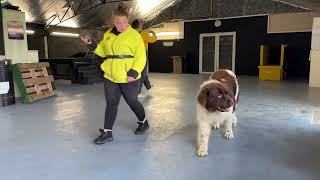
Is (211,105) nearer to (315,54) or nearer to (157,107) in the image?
(157,107)

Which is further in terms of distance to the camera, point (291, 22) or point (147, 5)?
point (147, 5)

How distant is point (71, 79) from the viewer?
8.89m

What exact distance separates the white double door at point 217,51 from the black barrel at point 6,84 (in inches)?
366

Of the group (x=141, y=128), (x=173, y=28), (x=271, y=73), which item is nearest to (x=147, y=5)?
(x=173, y=28)

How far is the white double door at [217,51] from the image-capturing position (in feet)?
41.0

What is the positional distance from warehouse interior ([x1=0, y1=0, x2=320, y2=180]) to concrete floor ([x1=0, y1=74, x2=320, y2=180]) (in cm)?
1

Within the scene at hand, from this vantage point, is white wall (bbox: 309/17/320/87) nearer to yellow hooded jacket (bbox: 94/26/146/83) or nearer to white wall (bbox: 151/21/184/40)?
yellow hooded jacket (bbox: 94/26/146/83)

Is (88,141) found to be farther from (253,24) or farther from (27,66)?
(253,24)

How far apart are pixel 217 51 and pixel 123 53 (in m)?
10.5

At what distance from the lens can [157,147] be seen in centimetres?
284

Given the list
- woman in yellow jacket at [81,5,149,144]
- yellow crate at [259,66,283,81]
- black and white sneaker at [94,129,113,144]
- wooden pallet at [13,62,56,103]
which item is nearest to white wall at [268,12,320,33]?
yellow crate at [259,66,283,81]

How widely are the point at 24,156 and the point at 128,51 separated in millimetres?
1363

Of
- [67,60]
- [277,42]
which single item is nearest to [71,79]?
[67,60]

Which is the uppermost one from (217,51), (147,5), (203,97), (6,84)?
(147,5)
